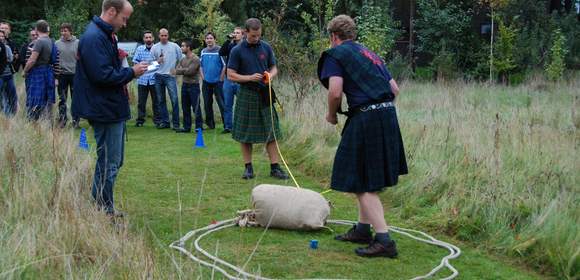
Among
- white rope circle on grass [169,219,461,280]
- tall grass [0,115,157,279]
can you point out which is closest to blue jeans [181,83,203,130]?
tall grass [0,115,157,279]

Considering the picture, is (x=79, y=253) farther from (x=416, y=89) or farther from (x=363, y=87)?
(x=416, y=89)

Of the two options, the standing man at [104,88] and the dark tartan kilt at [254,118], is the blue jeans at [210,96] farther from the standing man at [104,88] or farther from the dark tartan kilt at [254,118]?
the standing man at [104,88]

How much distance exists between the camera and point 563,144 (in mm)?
7305

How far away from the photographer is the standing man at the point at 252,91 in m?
7.45

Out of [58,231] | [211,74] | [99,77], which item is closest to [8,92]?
[211,74]

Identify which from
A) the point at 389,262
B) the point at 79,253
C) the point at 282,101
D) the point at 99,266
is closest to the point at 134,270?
the point at 99,266

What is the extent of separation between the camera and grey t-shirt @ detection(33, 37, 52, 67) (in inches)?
419

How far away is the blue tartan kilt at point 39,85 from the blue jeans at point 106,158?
18.6 feet

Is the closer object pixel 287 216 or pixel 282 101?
pixel 287 216

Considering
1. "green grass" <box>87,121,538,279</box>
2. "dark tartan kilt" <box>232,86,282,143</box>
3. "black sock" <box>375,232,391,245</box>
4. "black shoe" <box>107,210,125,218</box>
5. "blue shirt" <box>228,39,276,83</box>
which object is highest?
"blue shirt" <box>228,39,276,83</box>

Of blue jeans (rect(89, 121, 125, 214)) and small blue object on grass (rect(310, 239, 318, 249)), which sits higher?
blue jeans (rect(89, 121, 125, 214))

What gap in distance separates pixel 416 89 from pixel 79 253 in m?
10.9

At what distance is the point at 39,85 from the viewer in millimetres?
10758

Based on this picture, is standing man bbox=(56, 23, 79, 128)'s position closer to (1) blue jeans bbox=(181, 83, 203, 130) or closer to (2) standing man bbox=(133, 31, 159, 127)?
(2) standing man bbox=(133, 31, 159, 127)
